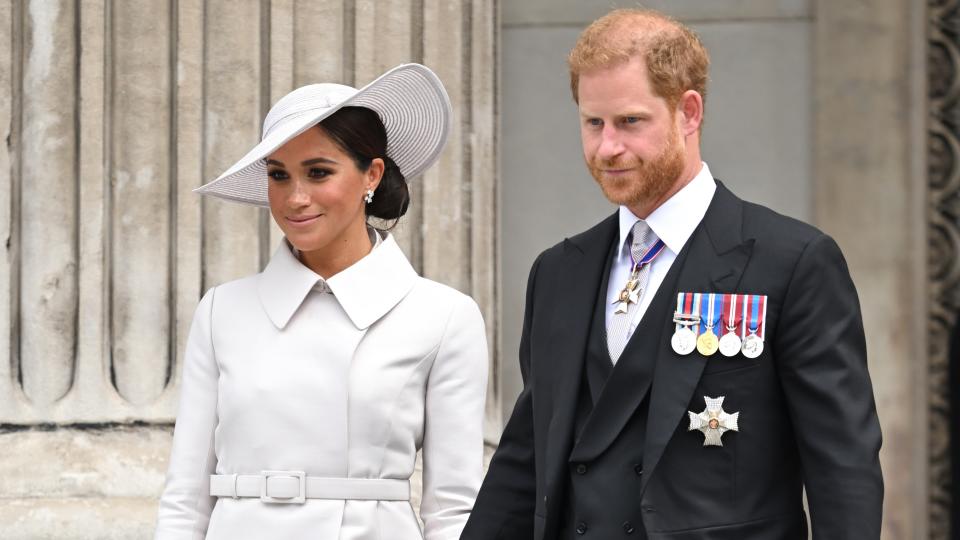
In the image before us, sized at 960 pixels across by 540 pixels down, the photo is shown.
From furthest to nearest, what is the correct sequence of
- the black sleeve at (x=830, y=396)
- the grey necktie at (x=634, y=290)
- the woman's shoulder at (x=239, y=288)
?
the woman's shoulder at (x=239, y=288) → the grey necktie at (x=634, y=290) → the black sleeve at (x=830, y=396)

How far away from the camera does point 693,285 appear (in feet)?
9.91

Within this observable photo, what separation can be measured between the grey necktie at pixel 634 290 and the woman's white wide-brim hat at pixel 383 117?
0.86 meters

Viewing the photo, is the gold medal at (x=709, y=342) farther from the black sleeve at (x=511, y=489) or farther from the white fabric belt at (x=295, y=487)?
the white fabric belt at (x=295, y=487)

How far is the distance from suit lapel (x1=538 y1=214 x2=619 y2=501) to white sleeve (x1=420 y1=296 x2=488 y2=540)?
56 cm

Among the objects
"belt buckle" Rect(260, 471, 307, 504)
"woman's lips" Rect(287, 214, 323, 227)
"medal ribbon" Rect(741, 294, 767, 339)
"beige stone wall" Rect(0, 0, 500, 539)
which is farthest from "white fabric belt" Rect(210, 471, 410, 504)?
"beige stone wall" Rect(0, 0, 500, 539)

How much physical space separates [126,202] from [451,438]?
1.93m

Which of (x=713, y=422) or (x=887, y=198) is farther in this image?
(x=887, y=198)

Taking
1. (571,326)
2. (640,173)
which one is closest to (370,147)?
(571,326)

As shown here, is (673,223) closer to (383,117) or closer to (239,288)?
(383,117)

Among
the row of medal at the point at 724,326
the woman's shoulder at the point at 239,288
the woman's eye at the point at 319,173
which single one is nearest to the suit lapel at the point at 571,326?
the row of medal at the point at 724,326

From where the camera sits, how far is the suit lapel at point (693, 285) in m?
2.95

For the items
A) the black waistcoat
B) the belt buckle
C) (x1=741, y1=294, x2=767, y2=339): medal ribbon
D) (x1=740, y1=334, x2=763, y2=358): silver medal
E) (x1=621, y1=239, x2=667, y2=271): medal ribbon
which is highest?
(x1=621, y1=239, x2=667, y2=271): medal ribbon

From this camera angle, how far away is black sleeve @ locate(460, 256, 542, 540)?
3297 mm

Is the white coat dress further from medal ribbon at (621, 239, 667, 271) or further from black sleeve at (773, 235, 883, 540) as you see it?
black sleeve at (773, 235, 883, 540)
